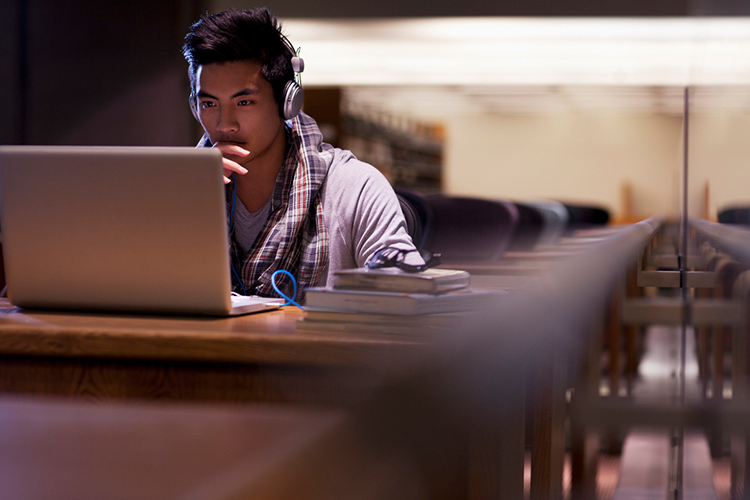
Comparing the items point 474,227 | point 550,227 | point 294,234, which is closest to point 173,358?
point 294,234

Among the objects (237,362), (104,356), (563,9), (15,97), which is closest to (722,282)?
(237,362)

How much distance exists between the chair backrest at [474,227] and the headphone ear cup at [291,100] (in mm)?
1073

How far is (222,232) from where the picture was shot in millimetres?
959

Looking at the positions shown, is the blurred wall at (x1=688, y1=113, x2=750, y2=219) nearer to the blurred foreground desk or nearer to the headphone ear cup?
the blurred foreground desk

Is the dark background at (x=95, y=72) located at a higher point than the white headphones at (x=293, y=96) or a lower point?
higher

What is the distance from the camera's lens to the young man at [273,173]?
1.46 m

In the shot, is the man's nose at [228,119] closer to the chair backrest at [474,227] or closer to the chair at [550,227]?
the chair backrest at [474,227]

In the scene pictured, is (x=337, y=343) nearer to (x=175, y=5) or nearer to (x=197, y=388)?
(x=197, y=388)

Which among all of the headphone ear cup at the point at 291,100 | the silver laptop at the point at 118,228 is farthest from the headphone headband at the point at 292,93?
the silver laptop at the point at 118,228

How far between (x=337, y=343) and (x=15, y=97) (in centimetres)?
571

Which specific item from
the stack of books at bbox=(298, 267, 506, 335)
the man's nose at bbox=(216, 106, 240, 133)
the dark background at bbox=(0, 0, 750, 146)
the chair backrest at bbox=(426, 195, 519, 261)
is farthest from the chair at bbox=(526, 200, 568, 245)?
the dark background at bbox=(0, 0, 750, 146)

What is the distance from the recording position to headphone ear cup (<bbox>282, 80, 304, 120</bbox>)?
1.58 meters

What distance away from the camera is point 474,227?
2.67m

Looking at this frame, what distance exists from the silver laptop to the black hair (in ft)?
1.93
